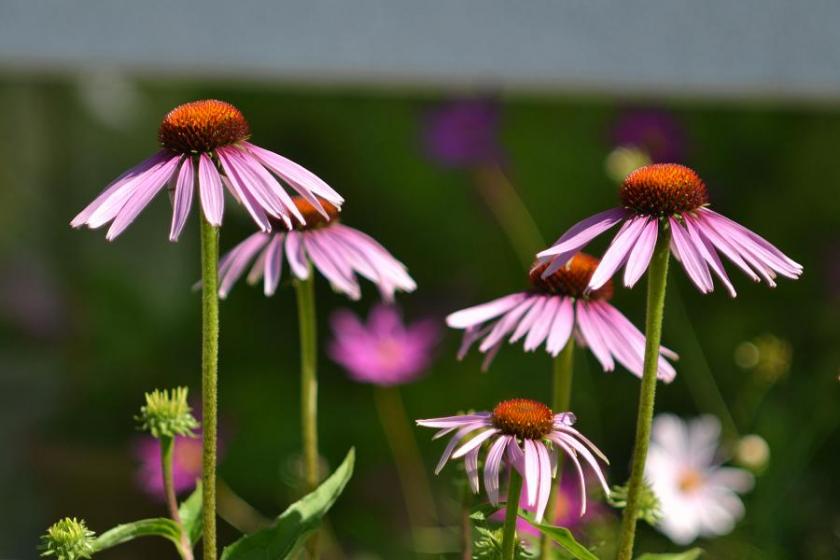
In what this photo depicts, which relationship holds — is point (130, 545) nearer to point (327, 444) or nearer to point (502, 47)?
point (327, 444)

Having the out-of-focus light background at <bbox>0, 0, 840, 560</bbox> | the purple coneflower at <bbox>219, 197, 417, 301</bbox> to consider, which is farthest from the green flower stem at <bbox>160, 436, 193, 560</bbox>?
the out-of-focus light background at <bbox>0, 0, 840, 560</bbox>

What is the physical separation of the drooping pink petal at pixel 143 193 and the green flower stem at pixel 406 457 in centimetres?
102

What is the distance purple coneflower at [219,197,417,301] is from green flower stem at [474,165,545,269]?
43.6 inches

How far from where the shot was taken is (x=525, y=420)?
555mm

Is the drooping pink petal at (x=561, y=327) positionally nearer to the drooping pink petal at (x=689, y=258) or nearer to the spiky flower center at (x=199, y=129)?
the drooping pink petal at (x=689, y=258)

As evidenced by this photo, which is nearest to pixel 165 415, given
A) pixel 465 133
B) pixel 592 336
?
pixel 592 336

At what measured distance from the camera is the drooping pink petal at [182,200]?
54cm

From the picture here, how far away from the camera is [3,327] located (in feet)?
6.91

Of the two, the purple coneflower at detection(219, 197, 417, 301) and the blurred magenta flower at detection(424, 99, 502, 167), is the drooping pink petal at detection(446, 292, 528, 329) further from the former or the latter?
the blurred magenta flower at detection(424, 99, 502, 167)

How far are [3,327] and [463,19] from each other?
3.46 ft

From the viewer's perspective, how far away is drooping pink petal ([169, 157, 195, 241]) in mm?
542

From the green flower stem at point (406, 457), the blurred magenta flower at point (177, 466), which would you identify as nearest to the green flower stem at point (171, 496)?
the blurred magenta flower at point (177, 466)

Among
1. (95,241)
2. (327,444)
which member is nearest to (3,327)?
(95,241)

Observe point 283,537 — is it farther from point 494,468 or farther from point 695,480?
point 695,480
